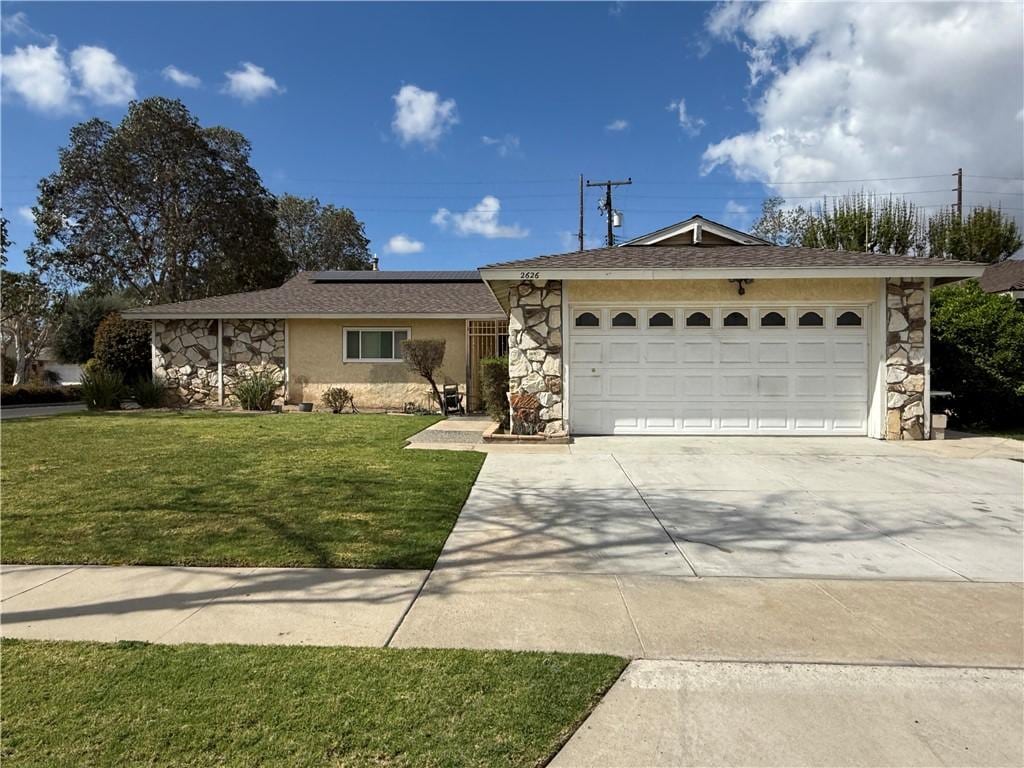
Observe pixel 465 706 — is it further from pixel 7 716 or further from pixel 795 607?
pixel 795 607

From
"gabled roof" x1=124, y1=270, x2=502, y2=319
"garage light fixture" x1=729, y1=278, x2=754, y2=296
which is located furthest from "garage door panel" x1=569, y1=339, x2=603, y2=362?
"gabled roof" x1=124, y1=270, x2=502, y2=319

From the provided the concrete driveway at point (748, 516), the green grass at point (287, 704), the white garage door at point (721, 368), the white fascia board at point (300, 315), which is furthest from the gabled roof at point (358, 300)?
the green grass at point (287, 704)

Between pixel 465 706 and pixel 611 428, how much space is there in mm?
8447

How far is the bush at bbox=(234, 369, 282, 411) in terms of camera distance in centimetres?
1544

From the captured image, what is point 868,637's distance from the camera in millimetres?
3170

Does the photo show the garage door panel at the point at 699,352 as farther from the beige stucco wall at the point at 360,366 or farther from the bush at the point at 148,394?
the bush at the point at 148,394

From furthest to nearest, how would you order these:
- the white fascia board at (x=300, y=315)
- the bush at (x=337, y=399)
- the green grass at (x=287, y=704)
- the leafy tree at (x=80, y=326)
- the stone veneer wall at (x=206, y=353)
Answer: the leafy tree at (x=80, y=326)
the stone veneer wall at (x=206, y=353)
the bush at (x=337, y=399)
the white fascia board at (x=300, y=315)
the green grass at (x=287, y=704)

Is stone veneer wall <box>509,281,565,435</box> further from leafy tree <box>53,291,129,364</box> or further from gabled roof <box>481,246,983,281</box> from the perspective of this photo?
leafy tree <box>53,291,129,364</box>

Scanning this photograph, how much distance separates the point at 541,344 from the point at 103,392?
13.0 m

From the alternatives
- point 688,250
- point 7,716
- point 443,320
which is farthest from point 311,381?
point 7,716

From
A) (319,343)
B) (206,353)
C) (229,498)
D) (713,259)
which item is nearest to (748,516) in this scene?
(229,498)

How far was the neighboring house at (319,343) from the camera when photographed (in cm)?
1573

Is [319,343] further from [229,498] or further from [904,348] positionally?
[904,348]

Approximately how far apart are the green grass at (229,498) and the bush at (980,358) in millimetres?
10356
